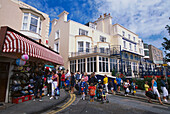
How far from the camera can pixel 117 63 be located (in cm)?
1842

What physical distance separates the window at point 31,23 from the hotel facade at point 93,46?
26.8 feet

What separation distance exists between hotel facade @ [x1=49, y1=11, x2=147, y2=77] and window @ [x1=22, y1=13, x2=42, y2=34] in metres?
8.16

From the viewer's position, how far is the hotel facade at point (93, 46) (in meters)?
16.3

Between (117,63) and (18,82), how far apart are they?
52.2ft

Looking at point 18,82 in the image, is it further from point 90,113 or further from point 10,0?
point 10,0

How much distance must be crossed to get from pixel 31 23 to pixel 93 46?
13.2m

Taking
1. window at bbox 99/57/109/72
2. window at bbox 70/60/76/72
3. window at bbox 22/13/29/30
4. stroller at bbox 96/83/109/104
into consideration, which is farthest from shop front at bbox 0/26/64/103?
window at bbox 70/60/76/72

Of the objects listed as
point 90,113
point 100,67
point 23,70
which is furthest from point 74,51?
point 90,113

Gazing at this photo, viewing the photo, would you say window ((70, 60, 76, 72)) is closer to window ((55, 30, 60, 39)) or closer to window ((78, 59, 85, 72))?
window ((78, 59, 85, 72))

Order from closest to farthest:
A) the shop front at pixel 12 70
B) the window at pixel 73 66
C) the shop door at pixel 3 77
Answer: the shop front at pixel 12 70, the shop door at pixel 3 77, the window at pixel 73 66

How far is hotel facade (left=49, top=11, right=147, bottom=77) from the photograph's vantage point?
53.3 ft

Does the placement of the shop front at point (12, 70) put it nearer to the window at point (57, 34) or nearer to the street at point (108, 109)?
the street at point (108, 109)

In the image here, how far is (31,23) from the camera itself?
10.5 m

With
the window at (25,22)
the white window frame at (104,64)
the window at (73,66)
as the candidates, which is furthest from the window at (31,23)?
the white window frame at (104,64)
